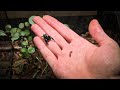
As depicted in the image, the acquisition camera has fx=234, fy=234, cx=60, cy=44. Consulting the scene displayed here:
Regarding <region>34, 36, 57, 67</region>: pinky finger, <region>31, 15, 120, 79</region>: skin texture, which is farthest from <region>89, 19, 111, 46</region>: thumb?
<region>34, 36, 57, 67</region>: pinky finger

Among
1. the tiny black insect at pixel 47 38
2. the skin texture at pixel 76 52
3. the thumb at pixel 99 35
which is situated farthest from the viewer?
the tiny black insect at pixel 47 38

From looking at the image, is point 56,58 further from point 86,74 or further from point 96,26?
point 96,26

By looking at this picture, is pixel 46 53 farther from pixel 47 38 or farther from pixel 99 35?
pixel 99 35

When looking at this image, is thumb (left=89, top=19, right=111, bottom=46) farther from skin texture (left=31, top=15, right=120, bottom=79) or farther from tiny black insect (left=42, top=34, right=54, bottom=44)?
tiny black insect (left=42, top=34, right=54, bottom=44)

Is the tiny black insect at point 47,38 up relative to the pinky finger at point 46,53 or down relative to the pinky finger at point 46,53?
up

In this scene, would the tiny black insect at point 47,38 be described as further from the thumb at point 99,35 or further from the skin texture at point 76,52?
the thumb at point 99,35

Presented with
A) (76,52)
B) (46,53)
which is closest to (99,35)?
(76,52)

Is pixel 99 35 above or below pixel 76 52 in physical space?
above

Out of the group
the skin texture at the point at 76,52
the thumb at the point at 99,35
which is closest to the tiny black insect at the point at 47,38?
the skin texture at the point at 76,52
